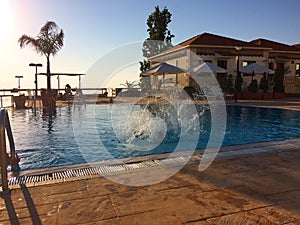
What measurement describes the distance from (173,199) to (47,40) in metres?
18.3

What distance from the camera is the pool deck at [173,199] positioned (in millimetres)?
2033

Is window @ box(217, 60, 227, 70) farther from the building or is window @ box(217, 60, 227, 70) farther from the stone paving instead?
the stone paving

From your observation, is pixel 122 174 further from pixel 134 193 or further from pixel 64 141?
pixel 64 141

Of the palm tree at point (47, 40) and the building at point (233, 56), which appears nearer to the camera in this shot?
the palm tree at point (47, 40)

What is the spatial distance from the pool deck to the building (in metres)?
16.8

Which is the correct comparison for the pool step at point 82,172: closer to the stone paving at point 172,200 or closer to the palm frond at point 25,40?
the stone paving at point 172,200

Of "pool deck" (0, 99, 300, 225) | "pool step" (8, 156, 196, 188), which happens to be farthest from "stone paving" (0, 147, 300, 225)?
"pool step" (8, 156, 196, 188)

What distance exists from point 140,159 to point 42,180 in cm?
138

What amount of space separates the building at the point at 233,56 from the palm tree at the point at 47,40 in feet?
30.6

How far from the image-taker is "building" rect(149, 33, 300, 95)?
1961cm

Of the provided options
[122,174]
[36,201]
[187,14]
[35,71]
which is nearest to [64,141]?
[122,174]

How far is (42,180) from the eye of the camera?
2.88 metres

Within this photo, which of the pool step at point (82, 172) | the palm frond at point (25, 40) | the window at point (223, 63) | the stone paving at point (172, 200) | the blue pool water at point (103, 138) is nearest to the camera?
the stone paving at point (172, 200)

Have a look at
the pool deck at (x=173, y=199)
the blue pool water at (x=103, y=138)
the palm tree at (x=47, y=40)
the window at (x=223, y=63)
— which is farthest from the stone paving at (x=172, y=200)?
the window at (x=223, y=63)
